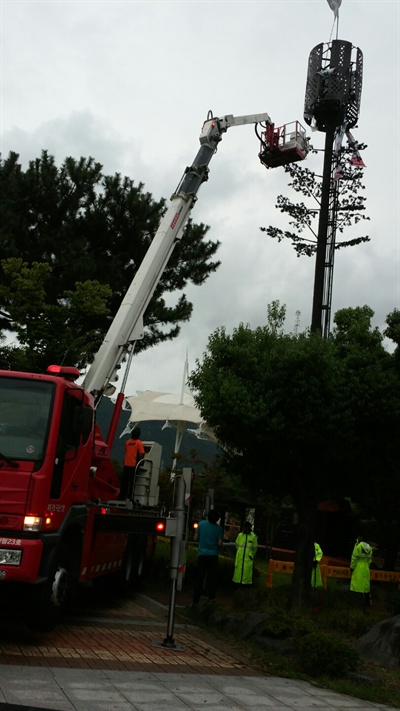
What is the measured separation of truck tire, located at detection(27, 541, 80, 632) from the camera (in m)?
8.86

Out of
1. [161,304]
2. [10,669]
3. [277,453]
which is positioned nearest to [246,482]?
[277,453]

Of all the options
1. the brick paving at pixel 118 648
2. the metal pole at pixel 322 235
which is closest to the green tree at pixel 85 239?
the metal pole at pixel 322 235

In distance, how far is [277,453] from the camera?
12.9 m

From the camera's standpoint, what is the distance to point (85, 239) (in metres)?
21.3

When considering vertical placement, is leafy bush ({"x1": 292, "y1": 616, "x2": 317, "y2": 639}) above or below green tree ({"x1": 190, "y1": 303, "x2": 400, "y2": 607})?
below

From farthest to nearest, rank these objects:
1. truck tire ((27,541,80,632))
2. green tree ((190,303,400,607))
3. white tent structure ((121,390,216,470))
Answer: white tent structure ((121,390,216,470)) → green tree ((190,303,400,607)) → truck tire ((27,541,80,632))

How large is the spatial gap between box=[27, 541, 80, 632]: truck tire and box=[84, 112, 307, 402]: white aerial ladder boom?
412 cm

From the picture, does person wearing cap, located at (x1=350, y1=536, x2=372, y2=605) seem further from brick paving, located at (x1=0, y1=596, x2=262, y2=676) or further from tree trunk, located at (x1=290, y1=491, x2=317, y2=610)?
brick paving, located at (x1=0, y1=596, x2=262, y2=676)

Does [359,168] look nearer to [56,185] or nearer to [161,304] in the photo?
[161,304]

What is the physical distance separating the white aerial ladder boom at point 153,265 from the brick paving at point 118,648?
13.6ft

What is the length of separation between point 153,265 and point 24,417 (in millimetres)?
6717

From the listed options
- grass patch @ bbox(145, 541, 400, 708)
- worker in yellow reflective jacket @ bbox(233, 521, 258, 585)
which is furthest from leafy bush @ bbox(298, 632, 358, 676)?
worker in yellow reflective jacket @ bbox(233, 521, 258, 585)

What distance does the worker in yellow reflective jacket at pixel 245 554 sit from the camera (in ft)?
51.6

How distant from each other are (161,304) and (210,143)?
6.67m
